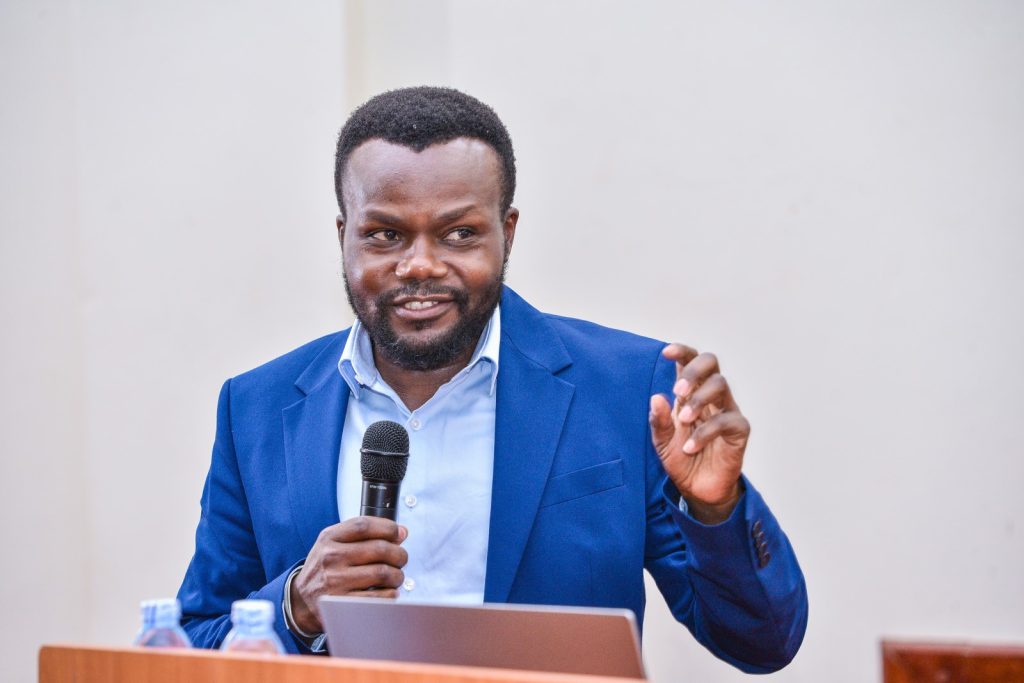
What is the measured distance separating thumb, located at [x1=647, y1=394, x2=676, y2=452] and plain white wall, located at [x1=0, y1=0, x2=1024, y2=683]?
43.8 inches

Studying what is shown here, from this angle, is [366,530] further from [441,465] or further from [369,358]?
[369,358]

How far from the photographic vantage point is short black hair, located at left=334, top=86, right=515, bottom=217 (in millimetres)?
1916

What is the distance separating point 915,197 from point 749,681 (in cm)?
123

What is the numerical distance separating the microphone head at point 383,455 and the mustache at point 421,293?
386mm

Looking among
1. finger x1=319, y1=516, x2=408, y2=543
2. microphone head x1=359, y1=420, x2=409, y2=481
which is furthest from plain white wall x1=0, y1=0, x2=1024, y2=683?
finger x1=319, y1=516, x2=408, y2=543

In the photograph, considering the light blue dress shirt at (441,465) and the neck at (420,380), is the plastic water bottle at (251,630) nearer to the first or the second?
the light blue dress shirt at (441,465)

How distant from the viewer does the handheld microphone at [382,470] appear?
1501mm

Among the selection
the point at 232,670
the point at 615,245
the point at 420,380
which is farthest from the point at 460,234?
the point at 232,670

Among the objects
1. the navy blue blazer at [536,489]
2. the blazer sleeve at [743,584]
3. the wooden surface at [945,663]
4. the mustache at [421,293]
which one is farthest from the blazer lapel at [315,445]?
the wooden surface at [945,663]

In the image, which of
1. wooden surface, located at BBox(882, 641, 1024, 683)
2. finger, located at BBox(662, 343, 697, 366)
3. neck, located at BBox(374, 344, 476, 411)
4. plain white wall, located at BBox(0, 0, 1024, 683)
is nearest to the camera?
wooden surface, located at BBox(882, 641, 1024, 683)

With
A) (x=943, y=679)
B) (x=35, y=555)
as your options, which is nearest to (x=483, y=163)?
(x=943, y=679)

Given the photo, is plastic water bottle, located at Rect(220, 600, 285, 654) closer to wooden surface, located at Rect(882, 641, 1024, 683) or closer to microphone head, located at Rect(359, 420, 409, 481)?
microphone head, located at Rect(359, 420, 409, 481)

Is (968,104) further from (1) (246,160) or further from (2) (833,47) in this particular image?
(1) (246,160)

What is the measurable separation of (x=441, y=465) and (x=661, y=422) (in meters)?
0.56
